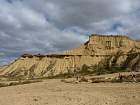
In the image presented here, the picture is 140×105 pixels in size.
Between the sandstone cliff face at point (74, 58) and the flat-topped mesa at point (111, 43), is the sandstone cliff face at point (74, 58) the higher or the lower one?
the lower one

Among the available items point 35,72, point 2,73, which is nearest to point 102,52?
point 35,72

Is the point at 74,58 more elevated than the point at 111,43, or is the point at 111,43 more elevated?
the point at 111,43

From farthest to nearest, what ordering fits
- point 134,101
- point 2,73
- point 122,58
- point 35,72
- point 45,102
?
point 2,73 < point 35,72 < point 122,58 < point 45,102 < point 134,101

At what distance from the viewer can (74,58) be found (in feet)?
347

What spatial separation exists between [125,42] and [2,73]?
42.2 m

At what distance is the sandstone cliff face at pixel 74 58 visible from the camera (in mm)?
100750

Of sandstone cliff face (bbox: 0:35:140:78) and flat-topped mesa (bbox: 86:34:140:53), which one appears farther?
flat-topped mesa (bbox: 86:34:140:53)

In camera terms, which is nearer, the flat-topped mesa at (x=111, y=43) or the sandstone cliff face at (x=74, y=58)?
the sandstone cliff face at (x=74, y=58)

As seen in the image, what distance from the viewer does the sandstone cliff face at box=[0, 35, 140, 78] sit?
101 metres

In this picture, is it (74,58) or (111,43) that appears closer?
(74,58)

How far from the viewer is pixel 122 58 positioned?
90438mm

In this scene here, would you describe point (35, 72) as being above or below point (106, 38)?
below

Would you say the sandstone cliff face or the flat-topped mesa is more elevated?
the flat-topped mesa

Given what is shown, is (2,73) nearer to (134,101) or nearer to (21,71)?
(21,71)
